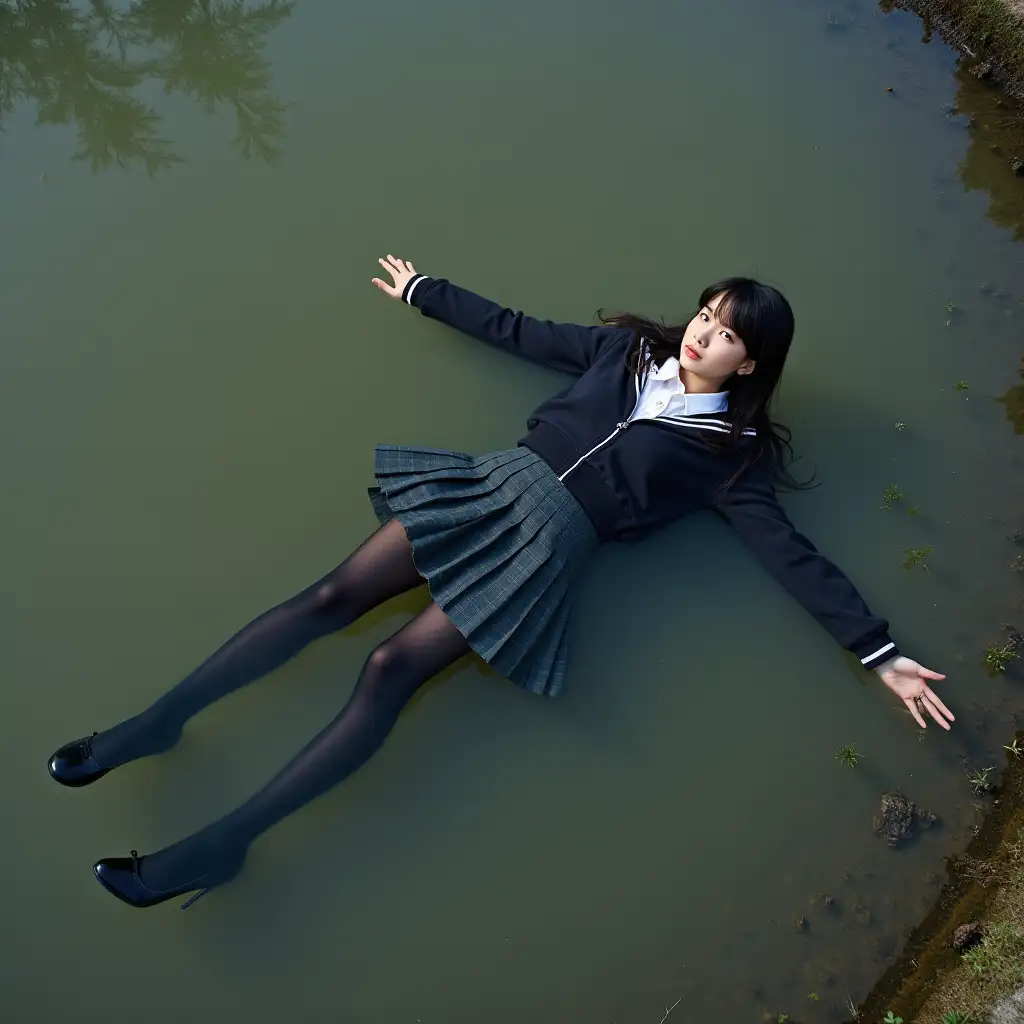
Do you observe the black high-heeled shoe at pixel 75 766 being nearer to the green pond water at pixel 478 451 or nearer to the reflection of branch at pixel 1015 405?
the green pond water at pixel 478 451

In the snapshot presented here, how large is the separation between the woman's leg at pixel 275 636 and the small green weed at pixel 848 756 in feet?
5.06

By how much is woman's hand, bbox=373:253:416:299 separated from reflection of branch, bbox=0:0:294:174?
2.65 feet

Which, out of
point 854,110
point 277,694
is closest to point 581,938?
point 277,694

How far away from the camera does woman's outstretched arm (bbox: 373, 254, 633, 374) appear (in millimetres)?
3318

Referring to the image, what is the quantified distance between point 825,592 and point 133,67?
3613 mm

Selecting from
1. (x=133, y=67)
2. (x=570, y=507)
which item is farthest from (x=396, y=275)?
(x=133, y=67)

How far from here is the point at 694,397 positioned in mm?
3068

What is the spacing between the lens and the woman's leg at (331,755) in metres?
2.76

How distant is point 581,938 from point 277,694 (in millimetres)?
1251

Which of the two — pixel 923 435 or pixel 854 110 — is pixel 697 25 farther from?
pixel 923 435

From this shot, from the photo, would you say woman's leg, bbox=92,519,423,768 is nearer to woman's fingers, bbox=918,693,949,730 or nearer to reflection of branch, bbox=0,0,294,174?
woman's fingers, bbox=918,693,949,730

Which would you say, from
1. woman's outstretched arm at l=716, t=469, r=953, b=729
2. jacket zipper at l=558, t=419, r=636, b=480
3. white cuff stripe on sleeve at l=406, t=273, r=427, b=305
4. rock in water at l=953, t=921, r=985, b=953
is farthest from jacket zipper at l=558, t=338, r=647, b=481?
rock in water at l=953, t=921, r=985, b=953

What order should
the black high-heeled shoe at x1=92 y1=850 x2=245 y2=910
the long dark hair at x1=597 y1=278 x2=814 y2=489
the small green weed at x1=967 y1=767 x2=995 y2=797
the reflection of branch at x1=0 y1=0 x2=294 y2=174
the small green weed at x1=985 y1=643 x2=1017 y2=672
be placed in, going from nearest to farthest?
the black high-heeled shoe at x1=92 y1=850 x2=245 y2=910 → the long dark hair at x1=597 y1=278 x2=814 y2=489 → the small green weed at x1=967 y1=767 x2=995 y2=797 → the small green weed at x1=985 y1=643 x2=1017 y2=672 → the reflection of branch at x1=0 y1=0 x2=294 y2=174

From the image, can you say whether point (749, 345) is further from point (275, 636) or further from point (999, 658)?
point (275, 636)
